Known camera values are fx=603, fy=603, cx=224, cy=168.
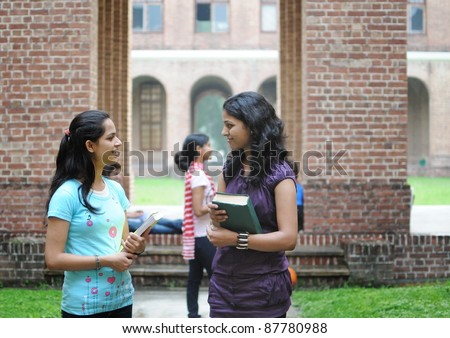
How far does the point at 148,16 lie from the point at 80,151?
3519cm

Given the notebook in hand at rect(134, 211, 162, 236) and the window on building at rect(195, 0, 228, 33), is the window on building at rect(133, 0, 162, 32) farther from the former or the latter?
the notebook in hand at rect(134, 211, 162, 236)

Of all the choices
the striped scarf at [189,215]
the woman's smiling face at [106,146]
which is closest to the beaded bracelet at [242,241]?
the woman's smiling face at [106,146]

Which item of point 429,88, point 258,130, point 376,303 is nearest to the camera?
point 258,130

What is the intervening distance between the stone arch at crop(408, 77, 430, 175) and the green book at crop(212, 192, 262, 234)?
32.6m

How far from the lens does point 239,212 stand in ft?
9.11

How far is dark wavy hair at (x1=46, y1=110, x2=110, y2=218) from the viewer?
2.89m

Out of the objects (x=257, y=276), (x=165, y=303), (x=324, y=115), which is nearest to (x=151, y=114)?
(x=324, y=115)

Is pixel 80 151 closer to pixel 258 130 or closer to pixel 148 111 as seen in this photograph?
pixel 258 130

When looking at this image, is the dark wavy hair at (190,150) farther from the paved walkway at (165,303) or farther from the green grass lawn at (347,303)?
the green grass lawn at (347,303)

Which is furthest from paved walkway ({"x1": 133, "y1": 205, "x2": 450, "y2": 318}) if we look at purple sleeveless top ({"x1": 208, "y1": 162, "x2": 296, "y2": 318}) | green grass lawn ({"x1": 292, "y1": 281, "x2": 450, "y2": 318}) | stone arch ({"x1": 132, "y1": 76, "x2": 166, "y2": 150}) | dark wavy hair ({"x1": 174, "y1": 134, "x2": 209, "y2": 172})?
stone arch ({"x1": 132, "y1": 76, "x2": 166, "y2": 150})

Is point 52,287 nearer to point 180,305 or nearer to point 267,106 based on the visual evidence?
point 180,305

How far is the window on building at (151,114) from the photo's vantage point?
118ft

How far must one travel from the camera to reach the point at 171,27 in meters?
35.9
